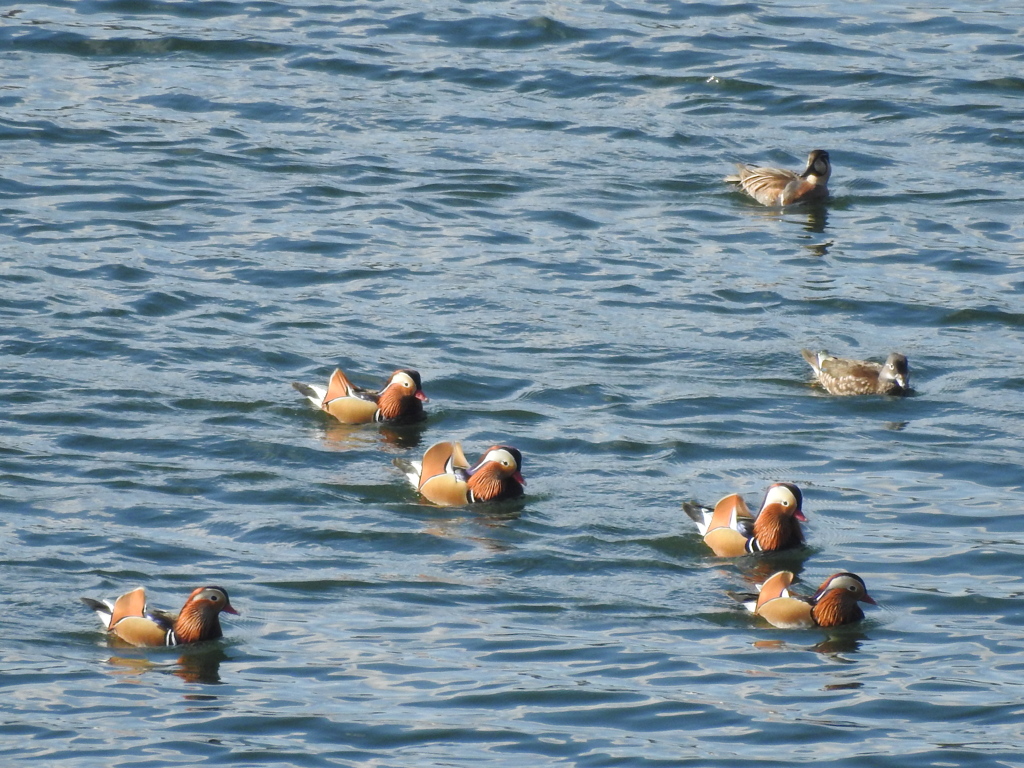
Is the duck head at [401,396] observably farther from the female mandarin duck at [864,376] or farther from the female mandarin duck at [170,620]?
the female mandarin duck at [170,620]

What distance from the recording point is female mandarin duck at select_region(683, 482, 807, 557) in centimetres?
1327

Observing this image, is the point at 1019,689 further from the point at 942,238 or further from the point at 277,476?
the point at 942,238

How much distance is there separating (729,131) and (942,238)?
464 cm

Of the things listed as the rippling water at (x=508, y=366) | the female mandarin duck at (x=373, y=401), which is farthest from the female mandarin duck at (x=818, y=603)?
the female mandarin duck at (x=373, y=401)

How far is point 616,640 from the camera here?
38.2 feet

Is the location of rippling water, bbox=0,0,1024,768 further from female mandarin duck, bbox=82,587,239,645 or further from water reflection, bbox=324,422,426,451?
female mandarin duck, bbox=82,587,239,645

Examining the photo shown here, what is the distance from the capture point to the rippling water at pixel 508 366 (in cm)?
1079

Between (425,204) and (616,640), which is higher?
(425,204)

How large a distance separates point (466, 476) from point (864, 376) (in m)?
4.33

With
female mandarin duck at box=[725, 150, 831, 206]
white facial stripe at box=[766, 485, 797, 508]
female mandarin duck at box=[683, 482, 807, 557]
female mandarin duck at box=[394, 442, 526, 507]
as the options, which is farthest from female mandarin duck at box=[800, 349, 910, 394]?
female mandarin duck at box=[725, 150, 831, 206]

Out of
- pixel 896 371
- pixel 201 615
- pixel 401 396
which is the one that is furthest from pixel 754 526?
pixel 201 615

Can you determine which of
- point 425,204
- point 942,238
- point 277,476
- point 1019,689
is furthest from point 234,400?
point 942,238

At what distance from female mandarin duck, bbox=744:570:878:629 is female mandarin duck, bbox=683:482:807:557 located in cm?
114

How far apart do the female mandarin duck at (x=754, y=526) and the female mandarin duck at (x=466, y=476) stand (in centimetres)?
165
